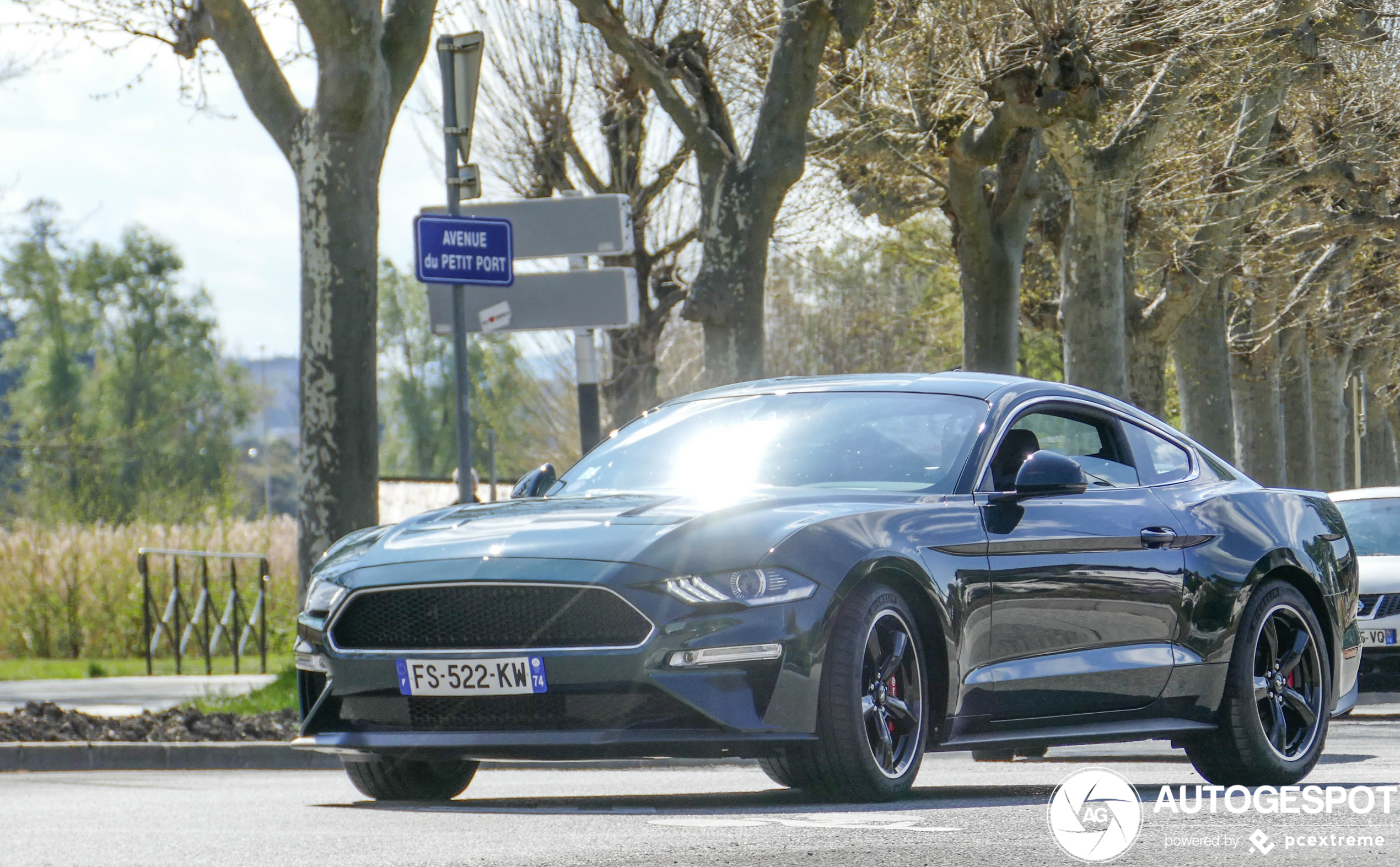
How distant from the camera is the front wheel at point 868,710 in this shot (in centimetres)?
561

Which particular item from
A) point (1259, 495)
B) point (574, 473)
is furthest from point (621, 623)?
point (1259, 495)

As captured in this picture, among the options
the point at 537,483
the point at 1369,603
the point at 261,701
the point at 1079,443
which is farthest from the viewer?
the point at 261,701

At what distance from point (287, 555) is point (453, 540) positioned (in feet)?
63.7

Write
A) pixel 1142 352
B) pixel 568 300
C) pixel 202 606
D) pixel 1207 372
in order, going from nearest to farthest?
pixel 568 300
pixel 202 606
pixel 1142 352
pixel 1207 372

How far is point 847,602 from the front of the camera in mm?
5672

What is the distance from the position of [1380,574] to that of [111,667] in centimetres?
1382

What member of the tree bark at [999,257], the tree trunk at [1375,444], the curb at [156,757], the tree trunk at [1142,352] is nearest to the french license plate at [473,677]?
the curb at [156,757]

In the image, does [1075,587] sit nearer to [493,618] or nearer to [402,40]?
[493,618]

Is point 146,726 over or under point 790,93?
under

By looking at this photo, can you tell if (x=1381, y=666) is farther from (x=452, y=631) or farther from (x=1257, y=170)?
(x=1257, y=170)

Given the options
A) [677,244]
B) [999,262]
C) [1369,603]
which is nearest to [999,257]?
[999,262]

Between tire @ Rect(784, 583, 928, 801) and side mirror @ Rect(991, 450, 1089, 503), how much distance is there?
664 mm

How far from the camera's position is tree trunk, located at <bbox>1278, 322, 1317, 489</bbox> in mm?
32219

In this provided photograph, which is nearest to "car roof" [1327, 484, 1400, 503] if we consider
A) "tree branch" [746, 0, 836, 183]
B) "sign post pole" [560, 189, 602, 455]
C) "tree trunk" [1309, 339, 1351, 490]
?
"tree branch" [746, 0, 836, 183]
